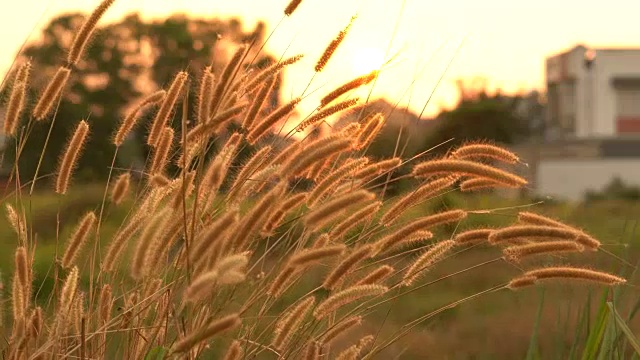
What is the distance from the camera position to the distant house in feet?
150

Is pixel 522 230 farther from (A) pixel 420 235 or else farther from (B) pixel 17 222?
(B) pixel 17 222

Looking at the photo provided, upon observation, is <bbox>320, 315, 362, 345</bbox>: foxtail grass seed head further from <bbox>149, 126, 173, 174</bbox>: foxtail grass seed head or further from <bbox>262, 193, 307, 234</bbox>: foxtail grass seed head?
<bbox>149, 126, 173, 174</bbox>: foxtail grass seed head

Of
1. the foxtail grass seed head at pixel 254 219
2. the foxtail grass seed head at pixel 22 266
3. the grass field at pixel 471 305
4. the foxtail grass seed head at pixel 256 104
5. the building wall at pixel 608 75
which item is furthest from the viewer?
the building wall at pixel 608 75

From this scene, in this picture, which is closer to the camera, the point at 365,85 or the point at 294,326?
the point at 294,326

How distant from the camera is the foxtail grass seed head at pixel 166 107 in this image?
272cm

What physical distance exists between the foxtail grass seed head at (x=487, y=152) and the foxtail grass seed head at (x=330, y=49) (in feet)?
1.12

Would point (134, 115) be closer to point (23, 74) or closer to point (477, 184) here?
point (23, 74)

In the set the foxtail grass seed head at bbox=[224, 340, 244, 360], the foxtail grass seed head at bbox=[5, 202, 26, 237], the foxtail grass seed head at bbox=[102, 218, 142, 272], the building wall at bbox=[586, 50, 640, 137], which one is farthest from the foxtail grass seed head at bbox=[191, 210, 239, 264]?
the building wall at bbox=[586, 50, 640, 137]

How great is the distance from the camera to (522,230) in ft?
8.15

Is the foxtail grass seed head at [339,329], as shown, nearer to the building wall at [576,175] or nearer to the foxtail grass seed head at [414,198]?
the foxtail grass seed head at [414,198]

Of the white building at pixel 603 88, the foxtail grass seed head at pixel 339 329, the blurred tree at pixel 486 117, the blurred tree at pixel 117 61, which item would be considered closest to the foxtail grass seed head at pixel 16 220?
the foxtail grass seed head at pixel 339 329

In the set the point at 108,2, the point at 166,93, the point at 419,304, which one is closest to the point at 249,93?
the point at 166,93

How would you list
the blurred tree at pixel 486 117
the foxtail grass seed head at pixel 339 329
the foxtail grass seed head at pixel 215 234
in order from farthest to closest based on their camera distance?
the blurred tree at pixel 486 117
the foxtail grass seed head at pixel 339 329
the foxtail grass seed head at pixel 215 234

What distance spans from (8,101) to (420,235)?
3.07 feet
